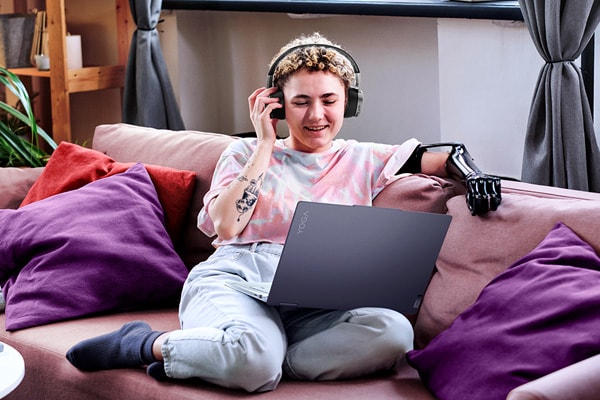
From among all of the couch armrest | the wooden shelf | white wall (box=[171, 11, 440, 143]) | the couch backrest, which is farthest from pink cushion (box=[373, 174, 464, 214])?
the wooden shelf

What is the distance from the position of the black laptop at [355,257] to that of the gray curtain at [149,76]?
77.5 inches

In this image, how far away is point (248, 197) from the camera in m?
2.13

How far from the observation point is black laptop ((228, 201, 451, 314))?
5.93ft

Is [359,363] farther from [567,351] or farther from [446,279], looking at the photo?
[567,351]

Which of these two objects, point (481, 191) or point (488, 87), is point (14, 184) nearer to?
point (481, 191)

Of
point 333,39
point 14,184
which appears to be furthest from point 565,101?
point 14,184

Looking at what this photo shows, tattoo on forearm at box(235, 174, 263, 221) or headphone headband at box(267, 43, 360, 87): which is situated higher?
headphone headband at box(267, 43, 360, 87)

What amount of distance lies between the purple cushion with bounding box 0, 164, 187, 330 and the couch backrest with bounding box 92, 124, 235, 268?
0.11m

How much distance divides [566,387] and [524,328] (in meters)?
0.33

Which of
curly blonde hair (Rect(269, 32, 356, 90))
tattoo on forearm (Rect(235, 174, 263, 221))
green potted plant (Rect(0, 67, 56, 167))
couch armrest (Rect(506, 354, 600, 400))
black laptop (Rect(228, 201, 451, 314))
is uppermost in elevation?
curly blonde hair (Rect(269, 32, 356, 90))

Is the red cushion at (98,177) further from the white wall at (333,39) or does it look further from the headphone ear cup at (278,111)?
the white wall at (333,39)

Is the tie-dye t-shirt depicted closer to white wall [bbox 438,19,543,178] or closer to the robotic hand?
the robotic hand

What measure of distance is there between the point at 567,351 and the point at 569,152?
1.12 meters

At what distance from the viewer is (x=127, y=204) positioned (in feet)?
7.90
